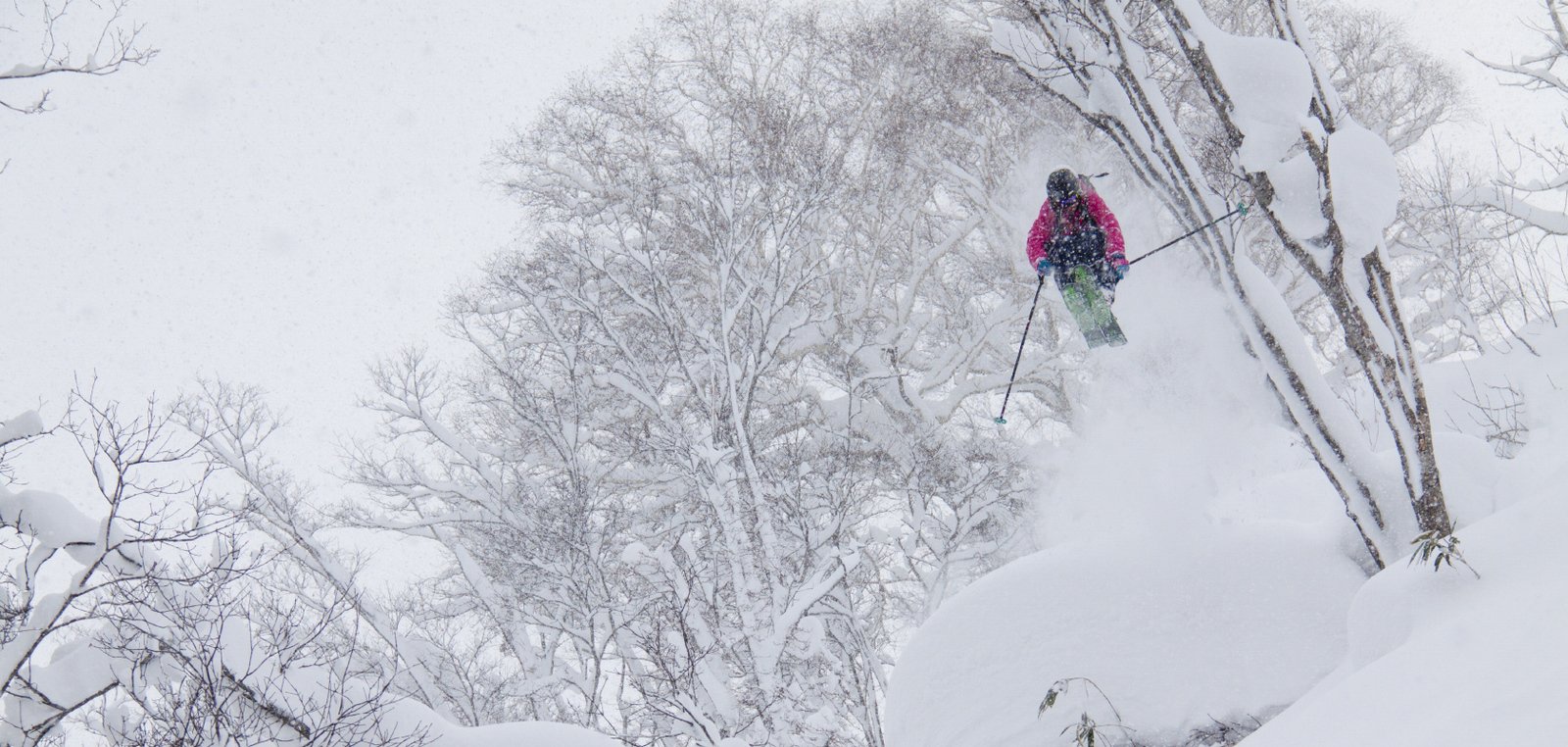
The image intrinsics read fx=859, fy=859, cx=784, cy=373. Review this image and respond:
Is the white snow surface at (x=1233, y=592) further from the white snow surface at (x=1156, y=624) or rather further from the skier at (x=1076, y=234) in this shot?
the skier at (x=1076, y=234)

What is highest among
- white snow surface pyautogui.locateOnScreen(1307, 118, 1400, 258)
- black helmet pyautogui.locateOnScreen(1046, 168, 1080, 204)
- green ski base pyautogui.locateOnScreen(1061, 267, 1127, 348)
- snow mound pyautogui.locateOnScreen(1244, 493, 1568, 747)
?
black helmet pyautogui.locateOnScreen(1046, 168, 1080, 204)

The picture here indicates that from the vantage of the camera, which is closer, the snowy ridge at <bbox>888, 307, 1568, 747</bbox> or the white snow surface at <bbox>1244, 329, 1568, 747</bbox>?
the white snow surface at <bbox>1244, 329, 1568, 747</bbox>

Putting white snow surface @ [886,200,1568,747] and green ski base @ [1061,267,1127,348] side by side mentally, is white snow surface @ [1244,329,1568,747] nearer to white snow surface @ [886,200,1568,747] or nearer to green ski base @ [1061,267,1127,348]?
white snow surface @ [886,200,1568,747]

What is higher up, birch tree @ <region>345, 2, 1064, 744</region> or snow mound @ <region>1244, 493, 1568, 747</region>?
birch tree @ <region>345, 2, 1064, 744</region>

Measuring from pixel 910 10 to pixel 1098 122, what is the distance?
6.93m

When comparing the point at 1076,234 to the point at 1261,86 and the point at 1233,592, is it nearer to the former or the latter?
the point at 1261,86

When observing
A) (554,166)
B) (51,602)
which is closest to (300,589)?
(554,166)

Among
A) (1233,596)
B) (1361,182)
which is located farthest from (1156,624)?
(1361,182)

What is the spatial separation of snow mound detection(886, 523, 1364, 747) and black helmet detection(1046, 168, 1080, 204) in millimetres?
2986

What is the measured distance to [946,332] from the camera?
1415 centimetres

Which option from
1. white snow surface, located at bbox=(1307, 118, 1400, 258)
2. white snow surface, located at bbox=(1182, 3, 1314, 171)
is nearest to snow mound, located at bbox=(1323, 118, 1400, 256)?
white snow surface, located at bbox=(1307, 118, 1400, 258)

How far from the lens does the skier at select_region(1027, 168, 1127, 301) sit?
7492 millimetres

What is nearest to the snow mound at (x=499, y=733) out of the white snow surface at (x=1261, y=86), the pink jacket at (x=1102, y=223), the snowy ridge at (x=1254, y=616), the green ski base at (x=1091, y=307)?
the snowy ridge at (x=1254, y=616)

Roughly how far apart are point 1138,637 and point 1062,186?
3.82m
